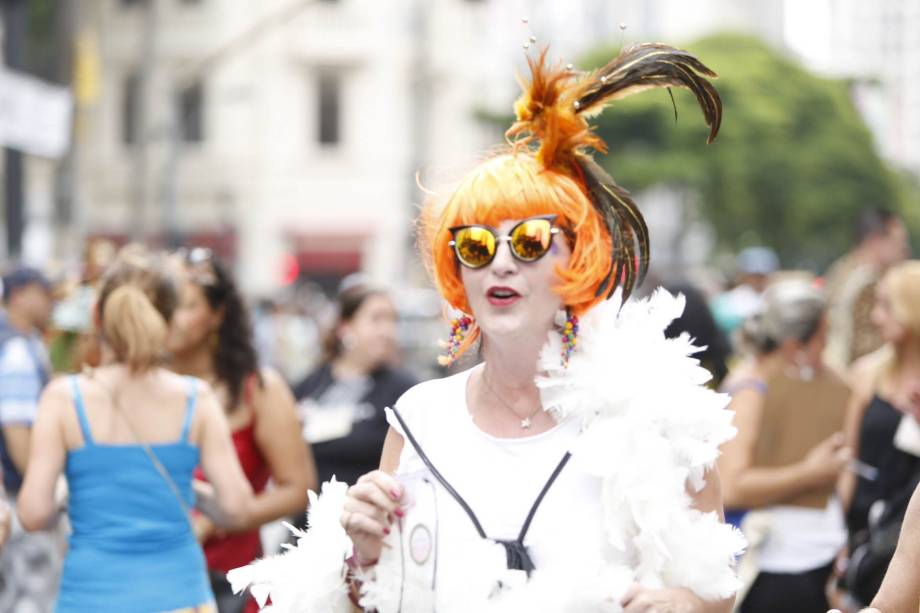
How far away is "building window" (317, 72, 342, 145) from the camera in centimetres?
3803

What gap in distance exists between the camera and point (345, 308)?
6.57 metres

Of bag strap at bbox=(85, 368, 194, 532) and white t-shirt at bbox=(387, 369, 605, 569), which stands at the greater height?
white t-shirt at bbox=(387, 369, 605, 569)

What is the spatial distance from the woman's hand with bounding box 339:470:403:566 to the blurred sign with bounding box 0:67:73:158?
6621mm

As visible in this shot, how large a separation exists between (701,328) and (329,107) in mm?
33739

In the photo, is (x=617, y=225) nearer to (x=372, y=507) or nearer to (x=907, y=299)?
(x=372, y=507)

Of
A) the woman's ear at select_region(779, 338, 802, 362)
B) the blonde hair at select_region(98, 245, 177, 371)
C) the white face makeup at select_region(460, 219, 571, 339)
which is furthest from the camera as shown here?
the woman's ear at select_region(779, 338, 802, 362)

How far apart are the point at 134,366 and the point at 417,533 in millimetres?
1730

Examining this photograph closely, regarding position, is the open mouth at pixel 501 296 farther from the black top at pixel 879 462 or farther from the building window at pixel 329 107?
the building window at pixel 329 107

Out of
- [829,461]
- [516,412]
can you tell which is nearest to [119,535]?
[516,412]

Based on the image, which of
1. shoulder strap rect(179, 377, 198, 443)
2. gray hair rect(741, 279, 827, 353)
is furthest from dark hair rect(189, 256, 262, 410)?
gray hair rect(741, 279, 827, 353)

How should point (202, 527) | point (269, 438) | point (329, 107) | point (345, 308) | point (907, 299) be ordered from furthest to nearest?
1. point (329, 107)
2. point (345, 308)
3. point (907, 299)
4. point (269, 438)
5. point (202, 527)

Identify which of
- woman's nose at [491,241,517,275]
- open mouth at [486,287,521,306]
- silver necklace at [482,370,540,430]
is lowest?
silver necklace at [482,370,540,430]

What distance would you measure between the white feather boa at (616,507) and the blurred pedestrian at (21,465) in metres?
2.22

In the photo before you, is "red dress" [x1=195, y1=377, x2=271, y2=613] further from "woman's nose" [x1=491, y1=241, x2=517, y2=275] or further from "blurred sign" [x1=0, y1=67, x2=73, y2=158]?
"blurred sign" [x1=0, y1=67, x2=73, y2=158]
